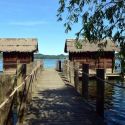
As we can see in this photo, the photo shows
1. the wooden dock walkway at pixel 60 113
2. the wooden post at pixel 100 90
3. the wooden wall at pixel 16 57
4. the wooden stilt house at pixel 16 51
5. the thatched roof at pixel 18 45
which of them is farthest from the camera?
the wooden wall at pixel 16 57

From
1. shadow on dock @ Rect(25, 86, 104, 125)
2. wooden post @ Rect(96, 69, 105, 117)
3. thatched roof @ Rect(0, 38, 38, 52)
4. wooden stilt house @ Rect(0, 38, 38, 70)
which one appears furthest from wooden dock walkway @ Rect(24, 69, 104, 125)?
thatched roof @ Rect(0, 38, 38, 52)

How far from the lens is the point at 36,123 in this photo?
32.2 feet

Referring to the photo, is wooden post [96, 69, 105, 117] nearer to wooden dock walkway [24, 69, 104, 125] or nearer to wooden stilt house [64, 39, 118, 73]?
wooden dock walkway [24, 69, 104, 125]

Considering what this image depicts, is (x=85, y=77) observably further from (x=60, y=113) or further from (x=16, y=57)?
(x=16, y=57)

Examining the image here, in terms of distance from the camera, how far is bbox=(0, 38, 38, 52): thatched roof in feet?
154

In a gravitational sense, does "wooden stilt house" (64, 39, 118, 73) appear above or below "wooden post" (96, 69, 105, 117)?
above

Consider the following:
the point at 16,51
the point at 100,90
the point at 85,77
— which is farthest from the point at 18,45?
the point at 100,90

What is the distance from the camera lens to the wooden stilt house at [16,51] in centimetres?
4675

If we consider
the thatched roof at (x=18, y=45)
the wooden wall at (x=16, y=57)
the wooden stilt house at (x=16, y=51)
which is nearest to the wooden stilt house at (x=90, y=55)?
the thatched roof at (x=18, y=45)

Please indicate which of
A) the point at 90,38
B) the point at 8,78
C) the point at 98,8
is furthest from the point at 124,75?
the point at 8,78

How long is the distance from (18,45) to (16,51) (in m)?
1.51

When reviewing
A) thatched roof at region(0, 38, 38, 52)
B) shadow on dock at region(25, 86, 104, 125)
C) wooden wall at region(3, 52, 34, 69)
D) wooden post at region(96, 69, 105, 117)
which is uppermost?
thatched roof at region(0, 38, 38, 52)

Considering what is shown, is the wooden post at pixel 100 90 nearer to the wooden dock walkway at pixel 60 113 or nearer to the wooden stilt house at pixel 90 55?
the wooden dock walkway at pixel 60 113

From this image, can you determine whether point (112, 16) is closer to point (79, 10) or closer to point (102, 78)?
point (79, 10)
